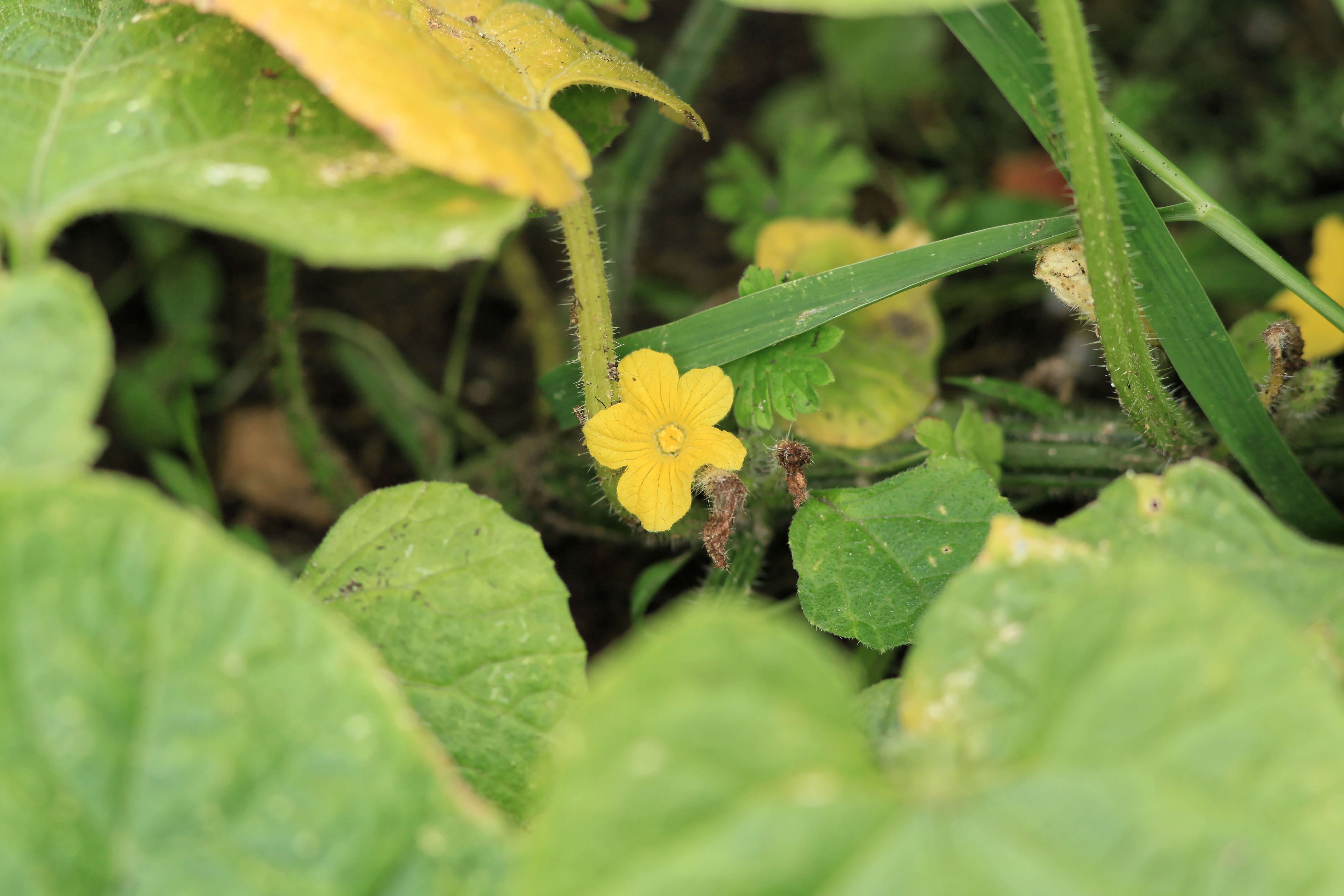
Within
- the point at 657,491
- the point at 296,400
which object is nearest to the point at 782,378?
the point at 657,491

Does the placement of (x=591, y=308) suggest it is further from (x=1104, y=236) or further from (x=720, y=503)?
(x=1104, y=236)

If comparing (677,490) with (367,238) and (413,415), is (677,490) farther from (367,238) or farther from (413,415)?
(413,415)

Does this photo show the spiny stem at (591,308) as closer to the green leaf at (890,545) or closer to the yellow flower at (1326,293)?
the green leaf at (890,545)

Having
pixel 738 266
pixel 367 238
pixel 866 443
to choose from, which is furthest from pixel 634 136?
pixel 367 238

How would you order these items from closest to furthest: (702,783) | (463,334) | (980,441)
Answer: (702,783) < (980,441) < (463,334)

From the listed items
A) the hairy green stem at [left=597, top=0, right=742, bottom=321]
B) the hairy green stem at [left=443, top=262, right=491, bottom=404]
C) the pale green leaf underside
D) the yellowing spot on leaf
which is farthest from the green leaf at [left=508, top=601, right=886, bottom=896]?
the hairy green stem at [left=443, top=262, right=491, bottom=404]

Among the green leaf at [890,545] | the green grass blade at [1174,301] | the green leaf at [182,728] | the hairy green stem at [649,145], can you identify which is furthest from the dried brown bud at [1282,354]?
the green leaf at [182,728]

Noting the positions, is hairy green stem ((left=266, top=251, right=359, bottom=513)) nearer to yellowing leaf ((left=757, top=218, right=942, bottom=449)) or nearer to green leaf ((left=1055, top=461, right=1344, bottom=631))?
yellowing leaf ((left=757, top=218, right=942, bottom=449))

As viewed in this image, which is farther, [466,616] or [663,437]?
[663,437]
